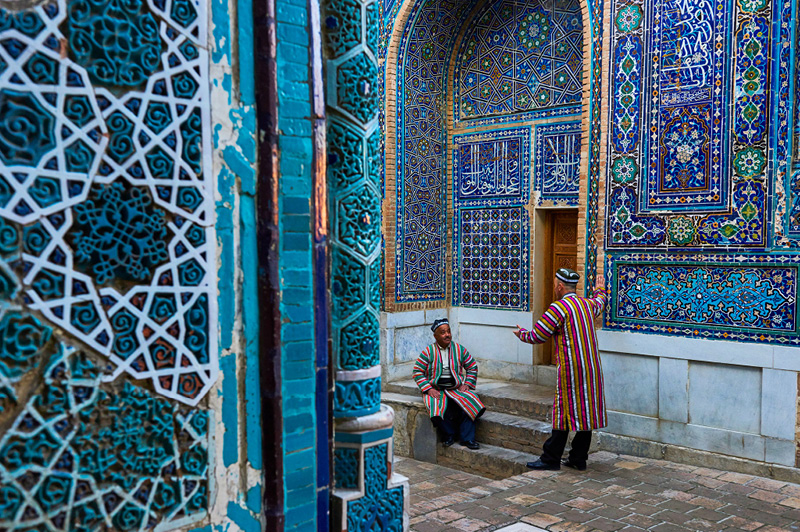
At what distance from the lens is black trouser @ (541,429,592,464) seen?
6.55m

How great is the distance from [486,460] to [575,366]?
1651mm

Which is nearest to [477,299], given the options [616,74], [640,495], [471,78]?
[471,78]

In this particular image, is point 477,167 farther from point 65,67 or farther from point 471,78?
point 65,67

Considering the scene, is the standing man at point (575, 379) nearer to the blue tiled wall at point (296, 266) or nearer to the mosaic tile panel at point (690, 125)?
the mosaic tile panel at point (690, 125)

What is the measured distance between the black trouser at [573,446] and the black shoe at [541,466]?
3cm

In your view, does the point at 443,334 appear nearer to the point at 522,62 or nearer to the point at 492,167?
the point at 492,167

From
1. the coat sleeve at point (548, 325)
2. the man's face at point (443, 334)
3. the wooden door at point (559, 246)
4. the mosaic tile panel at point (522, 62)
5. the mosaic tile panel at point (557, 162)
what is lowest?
the man's face at point (443, 334)

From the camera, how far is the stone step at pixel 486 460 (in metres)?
7.25

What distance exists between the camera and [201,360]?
2498 mm

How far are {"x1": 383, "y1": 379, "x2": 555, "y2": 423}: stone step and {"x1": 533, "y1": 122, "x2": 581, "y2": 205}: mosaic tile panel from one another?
231 centimetres

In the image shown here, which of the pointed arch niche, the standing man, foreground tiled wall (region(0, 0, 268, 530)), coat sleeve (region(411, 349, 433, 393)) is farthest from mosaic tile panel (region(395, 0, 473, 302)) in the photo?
foreground tiled wall (region(0, 0, 268, 530))

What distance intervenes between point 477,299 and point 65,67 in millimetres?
8145

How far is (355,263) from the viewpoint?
10.6 feet

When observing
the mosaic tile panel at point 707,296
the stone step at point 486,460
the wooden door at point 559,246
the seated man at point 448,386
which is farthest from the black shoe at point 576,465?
the wooden door at point 559,246
